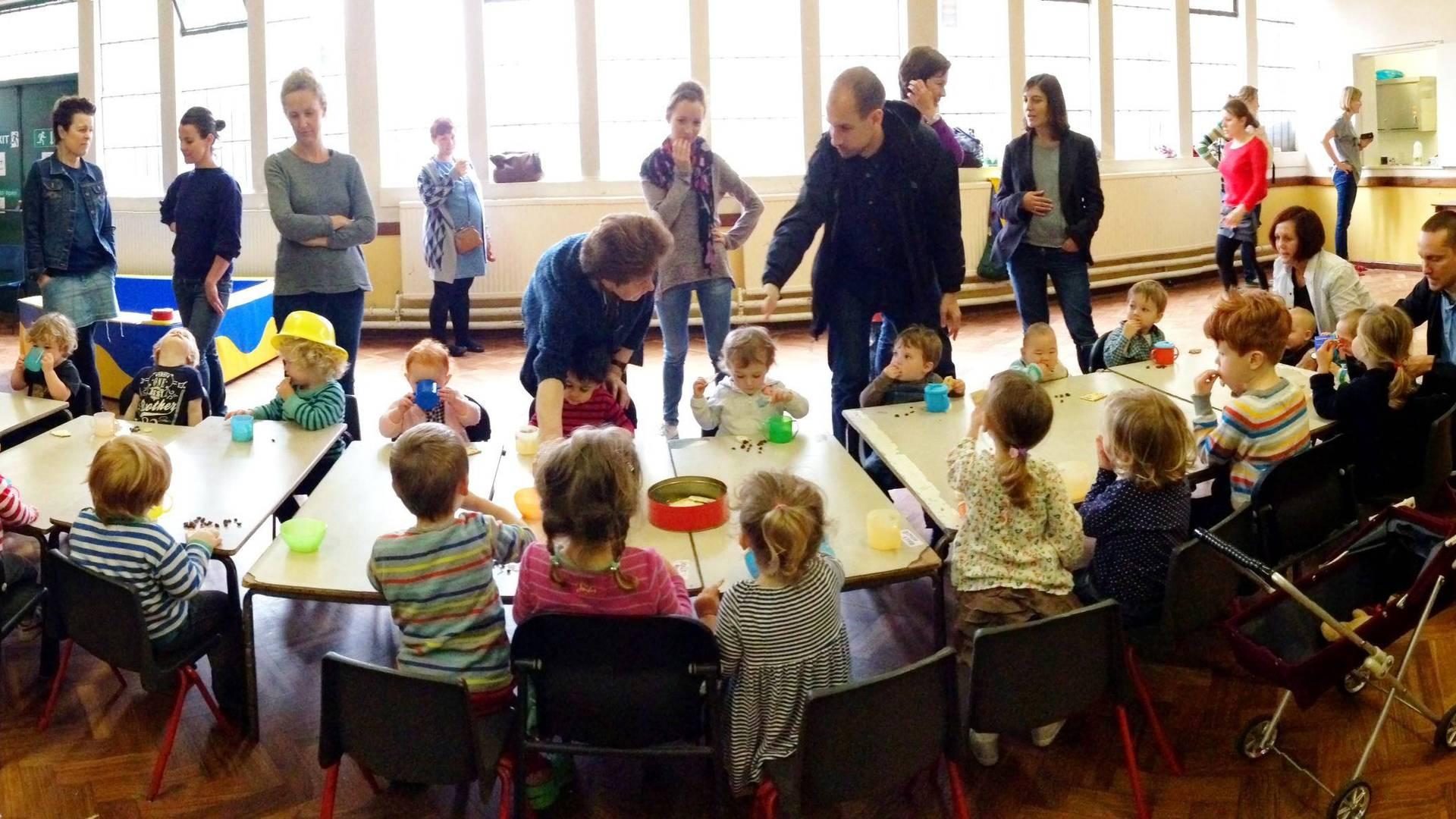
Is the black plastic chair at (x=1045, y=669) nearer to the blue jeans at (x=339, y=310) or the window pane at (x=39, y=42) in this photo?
the blue jeans at (x=339, y=310)

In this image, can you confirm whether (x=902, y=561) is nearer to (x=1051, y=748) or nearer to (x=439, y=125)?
(x=1051, y=748)

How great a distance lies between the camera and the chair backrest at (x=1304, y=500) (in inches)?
113

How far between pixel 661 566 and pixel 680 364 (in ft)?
10.3

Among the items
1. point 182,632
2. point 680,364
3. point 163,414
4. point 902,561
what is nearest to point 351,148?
point 680,364

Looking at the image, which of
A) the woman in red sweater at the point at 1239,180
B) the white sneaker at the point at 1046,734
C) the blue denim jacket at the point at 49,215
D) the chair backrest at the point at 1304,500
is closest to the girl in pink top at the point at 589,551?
the white sneaker at the point at 1046,734

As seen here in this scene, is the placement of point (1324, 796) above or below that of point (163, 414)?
below

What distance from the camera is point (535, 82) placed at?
893 cm

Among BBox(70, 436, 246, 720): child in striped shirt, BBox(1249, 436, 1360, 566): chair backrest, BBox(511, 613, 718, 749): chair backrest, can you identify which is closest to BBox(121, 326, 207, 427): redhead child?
BBox(70, 436, 246, 720): child in striped shirt

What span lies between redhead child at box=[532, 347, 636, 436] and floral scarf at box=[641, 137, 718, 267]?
152 centimetres

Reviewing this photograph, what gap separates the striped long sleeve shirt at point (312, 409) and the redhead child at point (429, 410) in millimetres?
143

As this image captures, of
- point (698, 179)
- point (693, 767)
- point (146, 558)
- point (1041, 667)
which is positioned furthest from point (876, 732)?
point (698, 179)

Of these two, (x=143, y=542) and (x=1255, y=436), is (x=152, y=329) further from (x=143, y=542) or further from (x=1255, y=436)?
(x=1255, y=436)

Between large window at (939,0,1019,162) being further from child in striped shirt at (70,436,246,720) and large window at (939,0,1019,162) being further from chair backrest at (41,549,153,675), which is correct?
chair backrest at (41,549,153,675)

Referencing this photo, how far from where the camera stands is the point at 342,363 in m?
3.82
